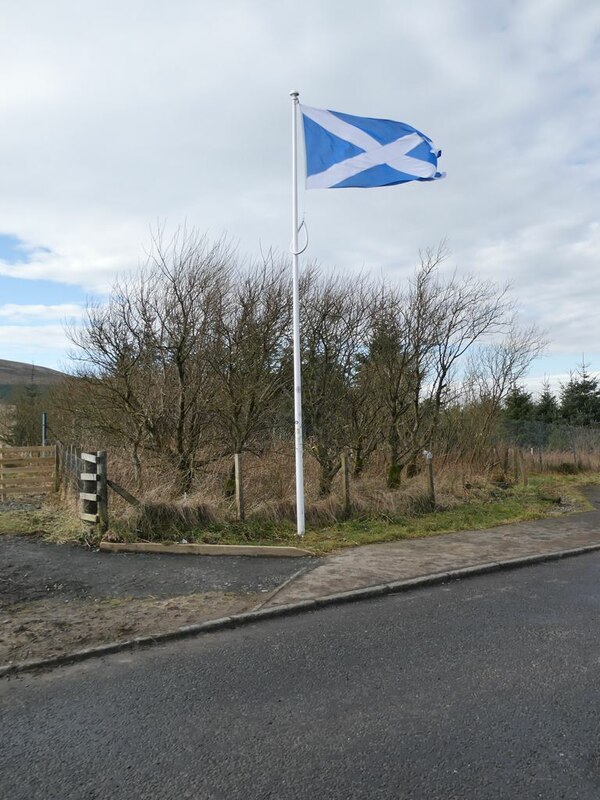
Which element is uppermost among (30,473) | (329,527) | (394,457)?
(394,457)

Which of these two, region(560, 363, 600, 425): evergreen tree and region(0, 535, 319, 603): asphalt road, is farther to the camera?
region(560, 363, 600, 425): evergreen tree

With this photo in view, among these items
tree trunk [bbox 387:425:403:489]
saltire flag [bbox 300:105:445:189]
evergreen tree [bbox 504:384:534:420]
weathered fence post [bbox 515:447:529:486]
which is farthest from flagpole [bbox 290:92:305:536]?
evergreen tree [bbox 504:384:534:420]

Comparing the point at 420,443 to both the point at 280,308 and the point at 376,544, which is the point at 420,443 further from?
the point at 376,544

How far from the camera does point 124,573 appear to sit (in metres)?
7.23

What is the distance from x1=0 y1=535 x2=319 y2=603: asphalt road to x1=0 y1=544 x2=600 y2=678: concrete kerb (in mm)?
814

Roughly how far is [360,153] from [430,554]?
21.7 ft

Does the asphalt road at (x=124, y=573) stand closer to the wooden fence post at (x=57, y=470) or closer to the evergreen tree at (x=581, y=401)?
the wooden fence post at (x=57, y=470)

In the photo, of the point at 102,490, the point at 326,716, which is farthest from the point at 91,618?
the point at 102,490

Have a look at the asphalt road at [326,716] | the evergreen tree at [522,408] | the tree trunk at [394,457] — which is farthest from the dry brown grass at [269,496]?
the evergreen tree at [522,408]

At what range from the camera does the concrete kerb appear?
4.55m

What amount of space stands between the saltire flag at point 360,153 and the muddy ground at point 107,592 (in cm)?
626

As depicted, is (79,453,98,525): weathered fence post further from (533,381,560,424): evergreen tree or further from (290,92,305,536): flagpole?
(533,381,560,424): evergreen tree

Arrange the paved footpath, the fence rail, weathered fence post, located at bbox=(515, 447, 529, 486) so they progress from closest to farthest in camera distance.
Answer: the paved footpath, the fence rail, weathered fence post, located at bbox=(515, 447, 529, 486)

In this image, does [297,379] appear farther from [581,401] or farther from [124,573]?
[581,401]
